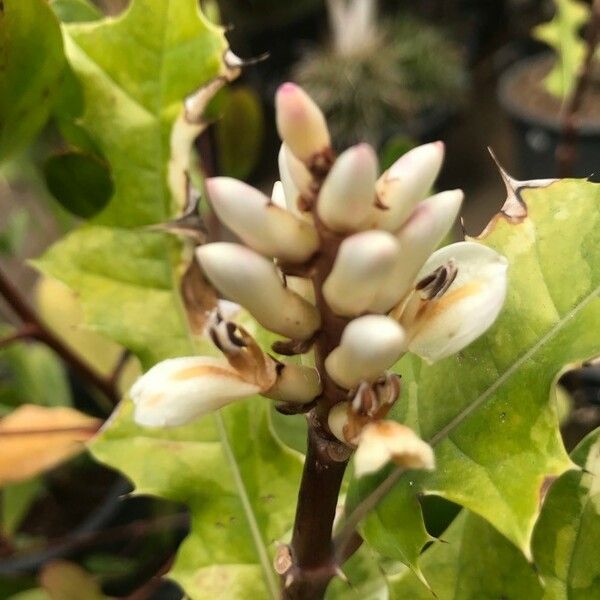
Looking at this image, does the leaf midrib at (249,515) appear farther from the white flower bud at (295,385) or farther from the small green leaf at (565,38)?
the small green leaf at (565,38)

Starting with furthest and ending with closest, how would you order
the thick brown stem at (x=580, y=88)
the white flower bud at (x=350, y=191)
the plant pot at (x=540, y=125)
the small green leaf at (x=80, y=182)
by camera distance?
the plant pot at (x=540, y=125), the thick brown stem at (x=580, y=88), the small green leaf at (x=80, y=182), the white flower bud at (x=350, y=191)

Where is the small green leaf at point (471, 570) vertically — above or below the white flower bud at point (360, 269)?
below

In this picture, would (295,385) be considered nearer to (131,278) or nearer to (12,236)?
(131,278)

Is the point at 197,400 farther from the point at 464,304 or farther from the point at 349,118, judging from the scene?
the point at 349,118

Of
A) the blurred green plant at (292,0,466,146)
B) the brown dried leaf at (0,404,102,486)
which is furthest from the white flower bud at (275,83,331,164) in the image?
the blurred green plant at (292,0,466,146)

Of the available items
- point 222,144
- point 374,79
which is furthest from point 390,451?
point 374,79

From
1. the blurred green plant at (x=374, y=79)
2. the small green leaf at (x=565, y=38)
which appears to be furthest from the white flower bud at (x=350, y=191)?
the blurred green plant at (x=374, y=79)

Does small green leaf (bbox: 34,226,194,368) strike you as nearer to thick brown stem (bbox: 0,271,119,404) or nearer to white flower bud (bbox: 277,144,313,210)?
thick brown stem (bbox: 0,271,119,404)

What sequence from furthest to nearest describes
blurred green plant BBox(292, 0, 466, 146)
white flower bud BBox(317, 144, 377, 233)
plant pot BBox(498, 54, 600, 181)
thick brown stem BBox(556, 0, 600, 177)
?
blurred green plant BBox(292, 0, 466, 146) < plant pot BBox(498, 54, 600, 181) < thick brown stem BBox(556, 0, 600, 177) < white flower bud BBox(317, 144, 377, 233)
